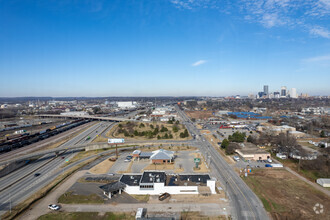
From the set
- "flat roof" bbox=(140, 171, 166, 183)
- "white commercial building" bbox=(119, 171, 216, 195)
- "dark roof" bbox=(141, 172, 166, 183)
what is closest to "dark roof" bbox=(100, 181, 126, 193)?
"white commercial building" bbox=(119, 171, 216, 195)

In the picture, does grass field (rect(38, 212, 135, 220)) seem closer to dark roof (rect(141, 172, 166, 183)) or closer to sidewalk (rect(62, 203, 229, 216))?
sidewalk (rect(62, 203, 229, 216))

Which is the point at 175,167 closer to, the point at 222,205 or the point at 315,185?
the point at 222,205

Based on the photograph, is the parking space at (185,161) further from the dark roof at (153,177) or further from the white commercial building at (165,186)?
the dark roof at (153,177)

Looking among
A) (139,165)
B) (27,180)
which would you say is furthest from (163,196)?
(27,180)

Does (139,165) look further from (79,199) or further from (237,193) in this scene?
(237,193)

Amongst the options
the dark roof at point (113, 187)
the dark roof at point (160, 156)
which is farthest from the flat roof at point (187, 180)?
the dark roof at point (160, 156)

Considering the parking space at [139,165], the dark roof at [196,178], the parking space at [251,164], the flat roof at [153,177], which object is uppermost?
the flat roof at [153,177]
